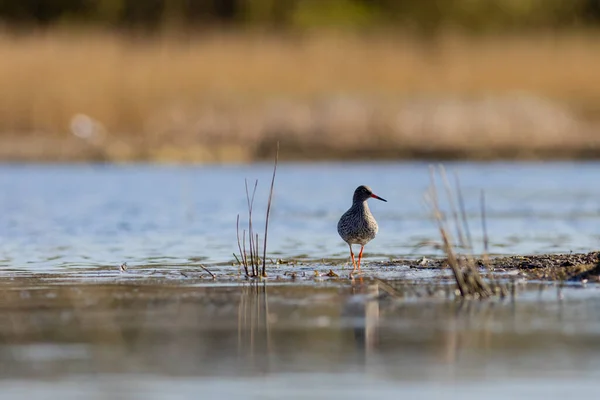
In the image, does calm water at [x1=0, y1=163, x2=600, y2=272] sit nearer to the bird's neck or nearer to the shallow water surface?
the bird's neck

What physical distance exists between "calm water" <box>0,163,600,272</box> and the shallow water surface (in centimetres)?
98

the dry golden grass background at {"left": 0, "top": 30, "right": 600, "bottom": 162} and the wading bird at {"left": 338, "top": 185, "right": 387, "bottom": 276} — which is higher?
the dry golden grass background at {"left": 0, "top": 30, "right": 600, "bottom": 162}

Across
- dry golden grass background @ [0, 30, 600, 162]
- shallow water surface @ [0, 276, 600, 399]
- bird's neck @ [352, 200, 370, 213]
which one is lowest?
shallow water surface @ [0, 276, 600, 399]

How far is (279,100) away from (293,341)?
18.5 metres

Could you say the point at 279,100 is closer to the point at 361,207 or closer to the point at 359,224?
the point at 361,207

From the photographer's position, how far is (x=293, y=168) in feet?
81.1

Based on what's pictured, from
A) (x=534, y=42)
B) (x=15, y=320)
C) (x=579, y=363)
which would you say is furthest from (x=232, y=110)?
(x=579, y=363)

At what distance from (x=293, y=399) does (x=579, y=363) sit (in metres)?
1.53

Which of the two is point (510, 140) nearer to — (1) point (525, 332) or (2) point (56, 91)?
(2) point (56, 91)

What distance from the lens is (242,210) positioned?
17.0 m

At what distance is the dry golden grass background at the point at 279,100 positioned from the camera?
24766mm

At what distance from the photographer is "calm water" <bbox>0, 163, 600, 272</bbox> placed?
485 inches

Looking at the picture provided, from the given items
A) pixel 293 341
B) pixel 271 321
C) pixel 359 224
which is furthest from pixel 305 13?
pixel 293 341

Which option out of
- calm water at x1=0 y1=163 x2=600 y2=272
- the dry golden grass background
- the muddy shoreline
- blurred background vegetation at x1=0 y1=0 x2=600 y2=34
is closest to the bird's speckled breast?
the muddy shoreline
